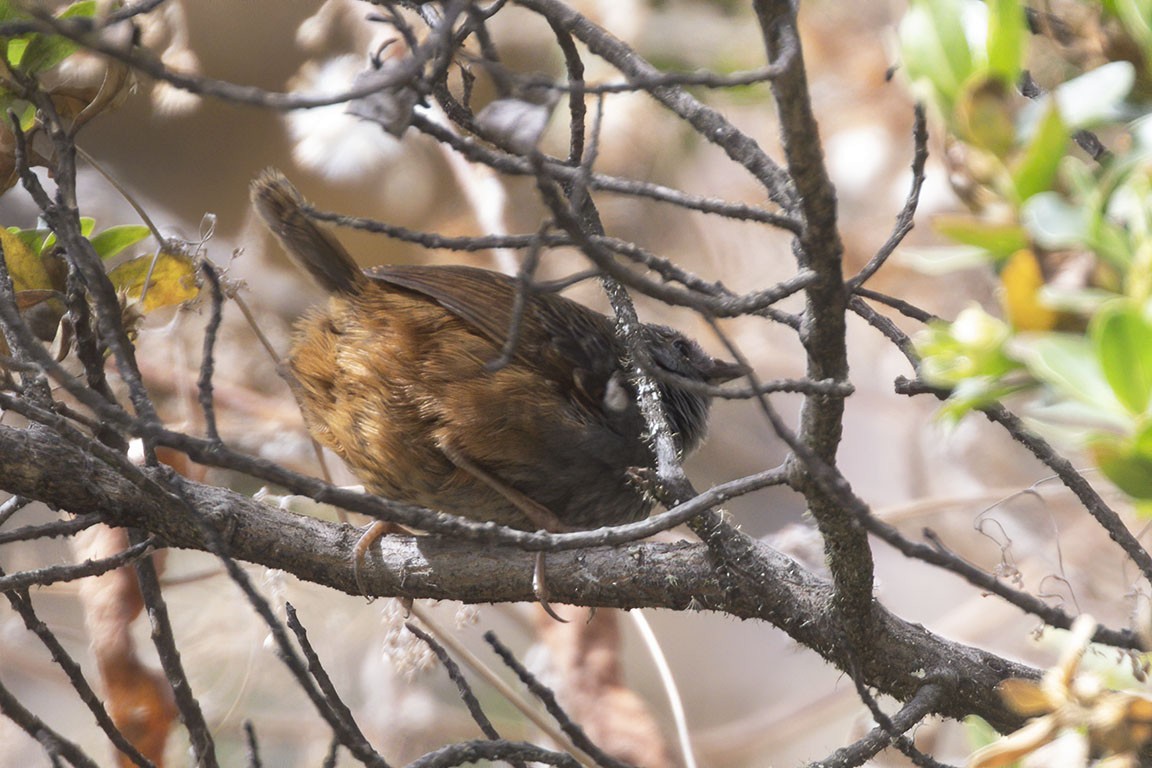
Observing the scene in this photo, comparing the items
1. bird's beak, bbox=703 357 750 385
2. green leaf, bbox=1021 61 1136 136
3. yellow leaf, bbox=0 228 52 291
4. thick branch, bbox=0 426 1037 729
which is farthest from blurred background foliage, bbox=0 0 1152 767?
green leaf, bbox=1021 61 1136 136

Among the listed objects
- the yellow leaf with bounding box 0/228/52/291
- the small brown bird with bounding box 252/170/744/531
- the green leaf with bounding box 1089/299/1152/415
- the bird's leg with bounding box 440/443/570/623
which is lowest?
the green leaf with bounding box 1089/299/1152/415

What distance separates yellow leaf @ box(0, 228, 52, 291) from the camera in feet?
6.14

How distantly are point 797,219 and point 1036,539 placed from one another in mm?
3319

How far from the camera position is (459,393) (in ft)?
7.21

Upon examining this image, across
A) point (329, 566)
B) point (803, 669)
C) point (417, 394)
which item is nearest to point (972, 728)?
point (329, 566)

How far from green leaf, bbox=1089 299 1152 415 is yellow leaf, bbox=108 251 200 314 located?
6.03 feet

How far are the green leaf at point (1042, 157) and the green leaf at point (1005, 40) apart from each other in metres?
0.07

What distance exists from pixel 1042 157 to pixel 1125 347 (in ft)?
0.48

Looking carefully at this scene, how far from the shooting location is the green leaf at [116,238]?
2.03 metres

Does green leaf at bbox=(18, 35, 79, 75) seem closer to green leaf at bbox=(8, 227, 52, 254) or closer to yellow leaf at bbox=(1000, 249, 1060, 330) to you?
green leaf at bbox=(8, 227, 52, 254)

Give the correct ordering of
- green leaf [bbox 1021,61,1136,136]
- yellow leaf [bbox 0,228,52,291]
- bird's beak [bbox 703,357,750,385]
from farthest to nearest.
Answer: bird's beak [bbox 703,357,750,385]
yellow leaf [bbox 0,228,52,291]
green leaf [bbox 1021,61,1136,136]

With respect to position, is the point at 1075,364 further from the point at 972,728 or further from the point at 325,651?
the point at 325,651

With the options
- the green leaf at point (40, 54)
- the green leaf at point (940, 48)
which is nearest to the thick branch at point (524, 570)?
the green leaf at point (40, 54)

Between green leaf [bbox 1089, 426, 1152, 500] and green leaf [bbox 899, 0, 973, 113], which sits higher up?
green leaf [bbox 899, 0, 973, 113]
